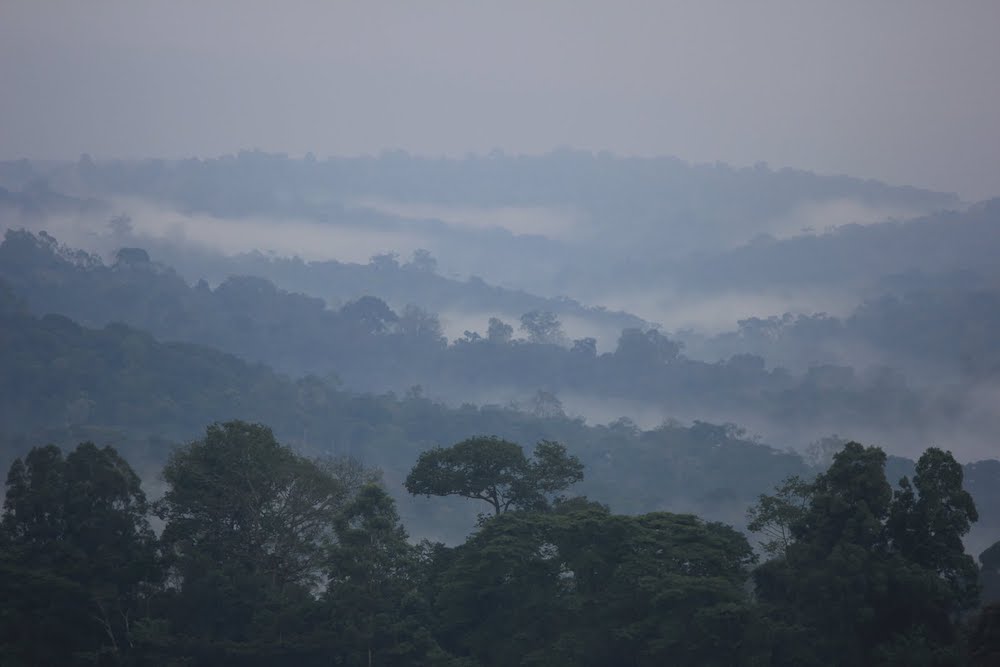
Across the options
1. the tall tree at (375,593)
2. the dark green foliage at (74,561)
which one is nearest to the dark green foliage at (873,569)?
the tall tree at (375,593)

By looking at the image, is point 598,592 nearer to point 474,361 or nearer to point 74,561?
point 74,561

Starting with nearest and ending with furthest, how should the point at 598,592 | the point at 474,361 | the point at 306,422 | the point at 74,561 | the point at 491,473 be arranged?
the point at 598,592 → the point at 74,561 → the point at 491,473 → the point at 306,422 → the point at 474,361

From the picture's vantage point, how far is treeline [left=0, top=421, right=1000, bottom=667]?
81.8 ft

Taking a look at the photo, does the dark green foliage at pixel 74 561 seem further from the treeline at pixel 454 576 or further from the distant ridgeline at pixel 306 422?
the distant ridgeline at pixel 306 422

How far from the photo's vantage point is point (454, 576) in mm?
29016

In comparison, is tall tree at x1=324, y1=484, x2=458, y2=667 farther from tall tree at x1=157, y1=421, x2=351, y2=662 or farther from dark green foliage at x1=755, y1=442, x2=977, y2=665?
dark green foliage at x1=755, y1=442, x2=977, y2=665

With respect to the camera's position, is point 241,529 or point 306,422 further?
point 306,422

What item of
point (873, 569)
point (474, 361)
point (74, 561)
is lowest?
point (873, 569)

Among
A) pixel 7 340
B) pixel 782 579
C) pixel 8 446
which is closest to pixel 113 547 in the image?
pixel 782 579

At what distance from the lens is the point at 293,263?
198125mm

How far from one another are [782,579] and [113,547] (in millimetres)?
16210

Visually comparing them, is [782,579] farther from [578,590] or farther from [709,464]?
[709,464]

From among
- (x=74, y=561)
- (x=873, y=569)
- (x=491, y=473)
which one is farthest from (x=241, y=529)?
(x=873, y=569)

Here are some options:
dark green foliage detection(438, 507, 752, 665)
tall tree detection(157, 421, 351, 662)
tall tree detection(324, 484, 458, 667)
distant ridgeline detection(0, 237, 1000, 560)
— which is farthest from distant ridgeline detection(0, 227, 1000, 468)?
tall tree detection(324, 484, 458, 667)
